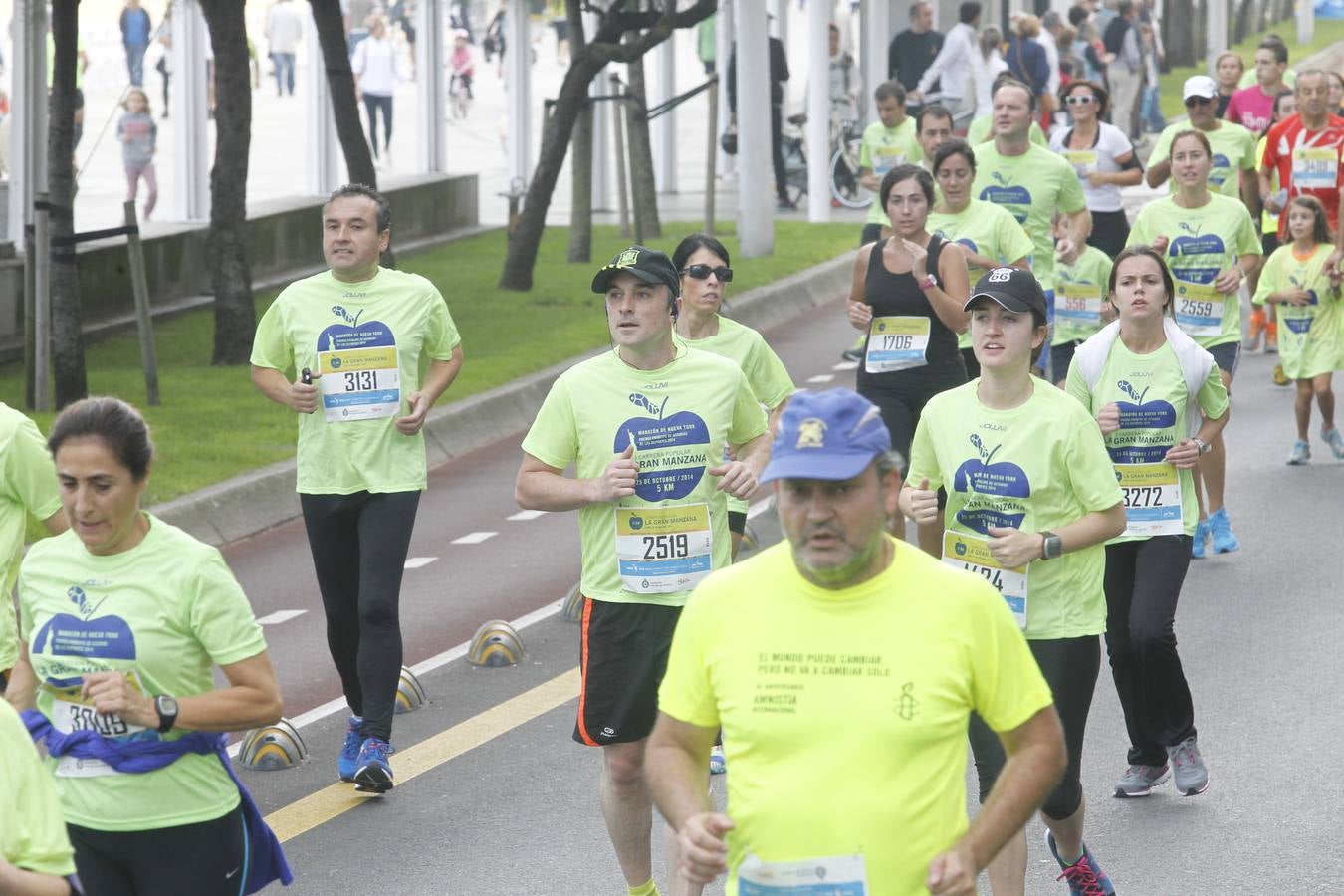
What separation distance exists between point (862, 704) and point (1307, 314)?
35.2ft

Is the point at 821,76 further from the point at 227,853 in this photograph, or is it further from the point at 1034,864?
the point at 227,853

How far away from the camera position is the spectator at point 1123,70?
3631 cm

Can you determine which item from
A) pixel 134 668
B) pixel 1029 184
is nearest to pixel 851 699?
pixel 134 668

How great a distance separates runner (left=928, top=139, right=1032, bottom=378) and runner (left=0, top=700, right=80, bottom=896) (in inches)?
306

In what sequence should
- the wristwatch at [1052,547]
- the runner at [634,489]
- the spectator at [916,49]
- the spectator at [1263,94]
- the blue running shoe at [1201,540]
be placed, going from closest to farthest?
the wristwatch at [1052,547]
the runner at [634,489]
the blue running shoe at [1201,540]
the spectator at [1263,94]
the spectator at [916,49]

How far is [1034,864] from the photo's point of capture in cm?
740

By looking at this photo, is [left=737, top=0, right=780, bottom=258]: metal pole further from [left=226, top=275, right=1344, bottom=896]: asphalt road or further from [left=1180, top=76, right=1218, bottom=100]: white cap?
[left=226, top=275, right=1344, bottom=896]: asphalt road

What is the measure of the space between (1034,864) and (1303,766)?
137 cm

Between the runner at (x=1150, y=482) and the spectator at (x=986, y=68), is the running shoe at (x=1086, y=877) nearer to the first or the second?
the runner at (x=1150, y=482)

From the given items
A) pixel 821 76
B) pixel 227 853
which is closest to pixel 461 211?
pixel 821 76

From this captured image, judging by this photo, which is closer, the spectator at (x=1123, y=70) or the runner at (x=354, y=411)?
the runner at (x=354, y=411)

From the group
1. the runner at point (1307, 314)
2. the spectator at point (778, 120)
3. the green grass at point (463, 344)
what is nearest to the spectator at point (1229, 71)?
the green grass at point (463, 344)

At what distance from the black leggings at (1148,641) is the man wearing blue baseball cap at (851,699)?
11.6ft

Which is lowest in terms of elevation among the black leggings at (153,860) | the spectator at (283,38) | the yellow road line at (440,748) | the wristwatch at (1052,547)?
the yellow road line at (440,748)
